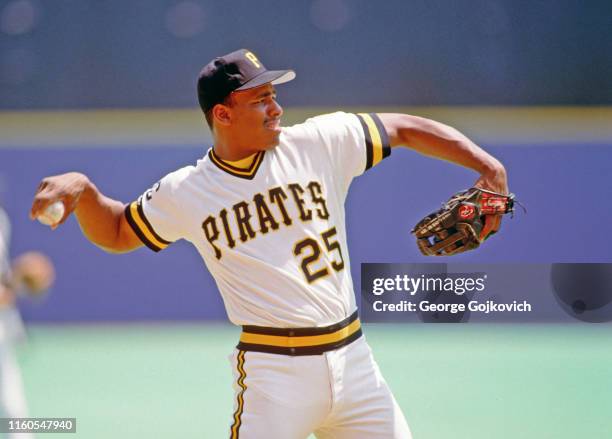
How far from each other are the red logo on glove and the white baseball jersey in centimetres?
33

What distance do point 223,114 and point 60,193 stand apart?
0.63 meters

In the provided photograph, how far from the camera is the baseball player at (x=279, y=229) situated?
2.91 meters

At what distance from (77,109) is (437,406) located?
14.8 feet

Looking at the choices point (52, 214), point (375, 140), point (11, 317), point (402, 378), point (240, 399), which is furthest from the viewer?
point (402, 378)

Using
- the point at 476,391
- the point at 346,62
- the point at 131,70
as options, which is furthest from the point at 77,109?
the point at 476,391

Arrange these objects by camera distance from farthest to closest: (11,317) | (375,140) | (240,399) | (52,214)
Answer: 1. (11,317)
2. (375,140)
3. (240,399)
4. (52,214)

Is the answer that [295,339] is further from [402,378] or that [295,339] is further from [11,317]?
[402,378]

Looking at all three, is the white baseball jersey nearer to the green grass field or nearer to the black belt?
the black belt

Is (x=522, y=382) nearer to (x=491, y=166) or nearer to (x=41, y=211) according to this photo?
(x=491, y=166)

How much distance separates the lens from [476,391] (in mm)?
6094

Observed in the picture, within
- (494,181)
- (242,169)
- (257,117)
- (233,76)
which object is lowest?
(494,181)

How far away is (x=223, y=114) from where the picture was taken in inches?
124

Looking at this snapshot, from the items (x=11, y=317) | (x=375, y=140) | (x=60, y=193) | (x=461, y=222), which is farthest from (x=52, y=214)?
(x=11, y=317)

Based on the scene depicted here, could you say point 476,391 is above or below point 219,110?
below
